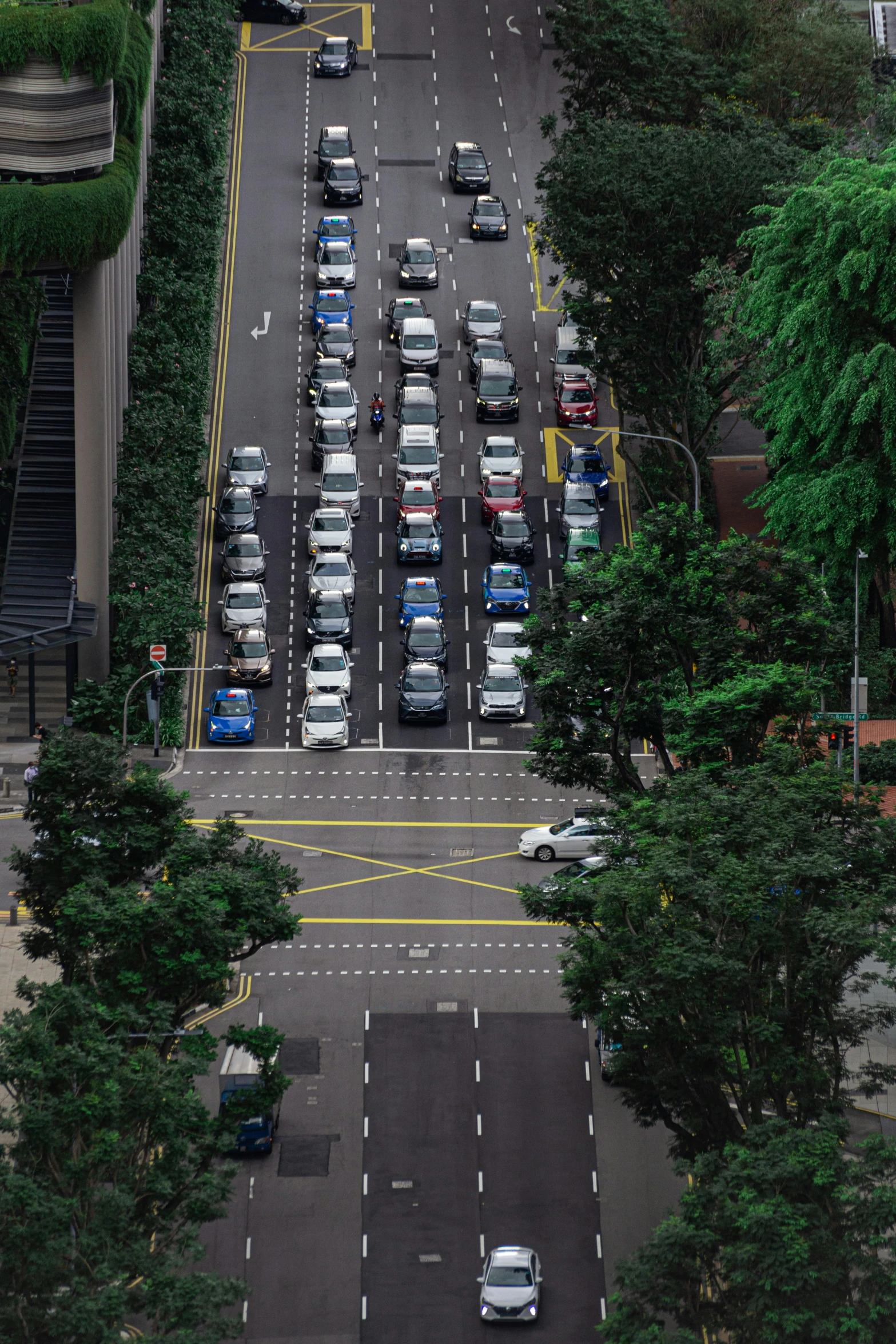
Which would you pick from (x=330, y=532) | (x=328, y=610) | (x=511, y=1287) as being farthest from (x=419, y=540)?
(x=511, y=1287)

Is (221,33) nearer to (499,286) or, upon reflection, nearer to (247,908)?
(499,286)

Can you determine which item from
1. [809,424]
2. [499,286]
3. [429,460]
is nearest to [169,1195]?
[809,424]

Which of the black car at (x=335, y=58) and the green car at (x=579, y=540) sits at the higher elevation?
the black car at (x=335, y=58)

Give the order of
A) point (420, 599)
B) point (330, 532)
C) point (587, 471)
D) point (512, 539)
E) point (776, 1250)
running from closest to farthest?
point (776, 1250) → point (420, 599) → point (512, 539) → point (330, 532) → point (587, 471)

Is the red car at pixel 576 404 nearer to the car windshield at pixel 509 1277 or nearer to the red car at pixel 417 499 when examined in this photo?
the red car at pixel 417 499

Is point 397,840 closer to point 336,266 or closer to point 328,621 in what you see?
point 328,621

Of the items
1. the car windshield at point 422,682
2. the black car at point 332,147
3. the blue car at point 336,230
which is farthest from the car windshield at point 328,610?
the black car at point 332,147
